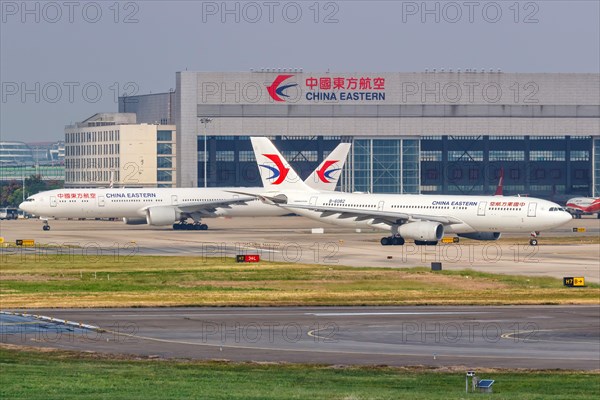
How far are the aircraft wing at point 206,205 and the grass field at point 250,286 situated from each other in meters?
42.7

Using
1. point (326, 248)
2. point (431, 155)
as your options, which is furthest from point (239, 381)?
point (431, 155)

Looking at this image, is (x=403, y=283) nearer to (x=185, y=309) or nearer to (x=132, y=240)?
(x=185, y=309)

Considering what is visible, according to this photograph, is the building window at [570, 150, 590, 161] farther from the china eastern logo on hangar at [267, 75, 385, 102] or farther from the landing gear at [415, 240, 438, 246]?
the landing gear at [415, 240, 438, 246]

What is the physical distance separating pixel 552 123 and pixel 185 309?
427ft

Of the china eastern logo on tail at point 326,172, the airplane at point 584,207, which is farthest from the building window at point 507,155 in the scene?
the china eastern logo on tail at point 326,172

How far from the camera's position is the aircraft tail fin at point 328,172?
369 feet

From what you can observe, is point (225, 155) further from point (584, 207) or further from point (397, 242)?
point (397, 242)

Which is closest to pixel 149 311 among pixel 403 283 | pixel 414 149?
pixel 403 283

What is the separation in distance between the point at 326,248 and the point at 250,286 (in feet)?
88.3

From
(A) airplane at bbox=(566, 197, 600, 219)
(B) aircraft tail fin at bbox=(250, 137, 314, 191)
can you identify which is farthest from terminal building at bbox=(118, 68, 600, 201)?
(B) aircraft tail fin at bbox=(250, 137, 314, 191)

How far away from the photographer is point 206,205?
4488 inches

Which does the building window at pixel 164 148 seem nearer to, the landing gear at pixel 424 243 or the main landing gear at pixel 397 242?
the main landing gear at pixel 397 242

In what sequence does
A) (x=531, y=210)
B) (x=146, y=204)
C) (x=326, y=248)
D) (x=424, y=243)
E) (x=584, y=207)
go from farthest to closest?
(x=584, y=207) → (x=146, y=204) → (x=424, y=243) → (x=531, y=210) → (x=326, y=248)

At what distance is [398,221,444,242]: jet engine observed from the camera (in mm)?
83875
